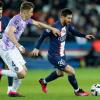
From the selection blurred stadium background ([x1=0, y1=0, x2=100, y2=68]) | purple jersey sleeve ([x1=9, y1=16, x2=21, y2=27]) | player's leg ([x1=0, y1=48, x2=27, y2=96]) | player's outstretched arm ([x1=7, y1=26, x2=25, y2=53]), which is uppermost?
purple jersey sleeve ([x1=9, y1=16, x2=21, y2=27])

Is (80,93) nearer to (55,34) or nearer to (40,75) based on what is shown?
(55,34)

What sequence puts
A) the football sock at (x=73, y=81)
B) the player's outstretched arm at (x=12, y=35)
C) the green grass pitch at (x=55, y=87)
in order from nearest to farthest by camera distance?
the player's outstretched arm at (x=12, y=35)
the green grass pitch at (x=55, y=87)
the football sock at (x=73, y=81)

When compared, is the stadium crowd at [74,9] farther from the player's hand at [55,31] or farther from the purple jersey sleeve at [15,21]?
the purple jersey sleeve at [15,21]

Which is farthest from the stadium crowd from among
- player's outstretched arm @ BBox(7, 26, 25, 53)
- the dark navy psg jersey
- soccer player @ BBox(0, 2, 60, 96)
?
player's outstretched arm @ BBox(7, 26, 25, 53)

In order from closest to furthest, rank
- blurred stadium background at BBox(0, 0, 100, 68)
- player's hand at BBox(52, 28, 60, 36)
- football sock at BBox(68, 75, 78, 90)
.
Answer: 1. player's hand at BBox(52, 28, 60, 36)
2. football sock at BBox(68, 75, 78, 90)
3. blurred stadium background at BBox(0, 0, 100, 68)

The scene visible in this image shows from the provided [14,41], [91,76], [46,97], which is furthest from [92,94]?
[91,76]

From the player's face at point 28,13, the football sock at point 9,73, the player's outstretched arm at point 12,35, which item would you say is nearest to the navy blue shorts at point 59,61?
the football sock at point 9,73

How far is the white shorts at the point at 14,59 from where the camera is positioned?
13898mm

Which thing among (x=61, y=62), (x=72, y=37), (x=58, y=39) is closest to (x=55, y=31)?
(x=58, y=39)

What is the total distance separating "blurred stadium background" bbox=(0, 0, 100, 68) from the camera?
Answer: 26.7 m

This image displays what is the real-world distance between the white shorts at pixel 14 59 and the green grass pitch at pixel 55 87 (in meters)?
0.68

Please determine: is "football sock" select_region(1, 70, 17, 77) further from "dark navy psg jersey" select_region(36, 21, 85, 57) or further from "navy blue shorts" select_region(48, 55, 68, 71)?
"navy blue shorts" select_region(48, 55, 68, 71)

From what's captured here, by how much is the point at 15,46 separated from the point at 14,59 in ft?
1.17

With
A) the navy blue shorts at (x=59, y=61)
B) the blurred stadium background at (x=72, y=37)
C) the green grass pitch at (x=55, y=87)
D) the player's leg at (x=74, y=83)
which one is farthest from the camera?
the blurred stadium background at (x=72, y=37)
